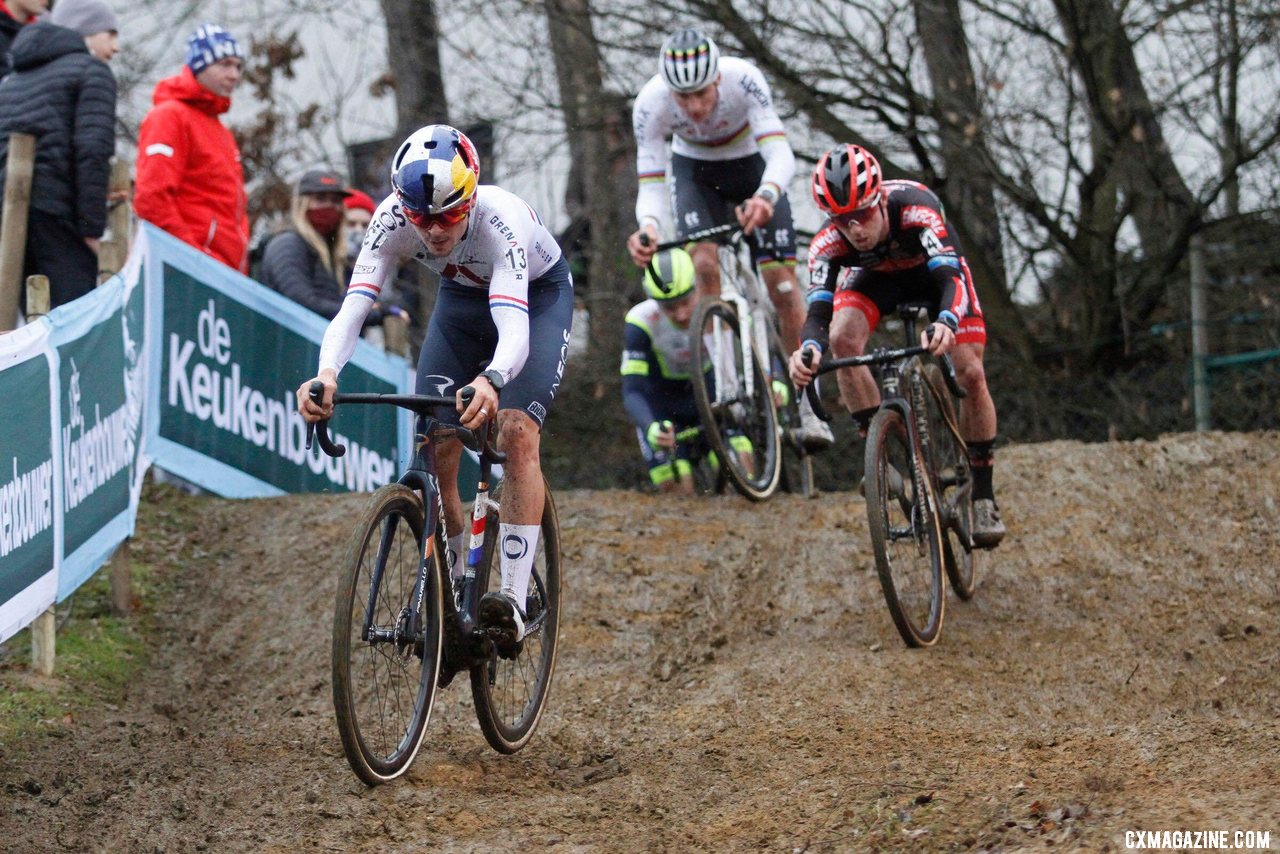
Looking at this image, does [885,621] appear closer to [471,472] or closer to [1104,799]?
[1104,799]

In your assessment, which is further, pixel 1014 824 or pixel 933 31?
pixel 933 31

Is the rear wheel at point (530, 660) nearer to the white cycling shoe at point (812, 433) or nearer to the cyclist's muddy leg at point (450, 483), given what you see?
the cyclist's muddy leg at point (450, 483)

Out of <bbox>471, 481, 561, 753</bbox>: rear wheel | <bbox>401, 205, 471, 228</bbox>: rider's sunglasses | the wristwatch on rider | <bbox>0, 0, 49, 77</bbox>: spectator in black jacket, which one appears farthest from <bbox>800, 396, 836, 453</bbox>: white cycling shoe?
<bbox>0, 0, 49, 77</bbox>: spectator in black jacket

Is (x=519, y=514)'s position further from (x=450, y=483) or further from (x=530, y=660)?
(x=530, y=660)

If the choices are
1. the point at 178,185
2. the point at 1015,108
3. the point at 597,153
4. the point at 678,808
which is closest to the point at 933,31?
the point at 1015,108

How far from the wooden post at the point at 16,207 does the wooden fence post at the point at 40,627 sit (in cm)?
26

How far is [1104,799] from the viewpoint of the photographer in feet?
16.6

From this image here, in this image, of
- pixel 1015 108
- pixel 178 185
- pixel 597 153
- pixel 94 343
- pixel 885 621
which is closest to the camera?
pixel 94 343

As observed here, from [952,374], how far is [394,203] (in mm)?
3546

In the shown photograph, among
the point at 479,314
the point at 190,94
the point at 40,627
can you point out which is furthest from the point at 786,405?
the point at 40,627

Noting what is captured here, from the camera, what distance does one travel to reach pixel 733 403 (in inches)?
379

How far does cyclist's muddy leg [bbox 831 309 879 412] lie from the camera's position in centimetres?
810

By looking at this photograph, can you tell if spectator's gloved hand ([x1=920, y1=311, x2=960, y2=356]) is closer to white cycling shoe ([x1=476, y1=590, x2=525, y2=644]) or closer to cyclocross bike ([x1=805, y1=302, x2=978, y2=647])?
cyclocross bike ([x1=805, y1=302, x2=978, y2=647])

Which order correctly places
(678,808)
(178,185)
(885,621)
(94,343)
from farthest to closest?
(178,185) < (885,621) < (94,343) < (678,808)
